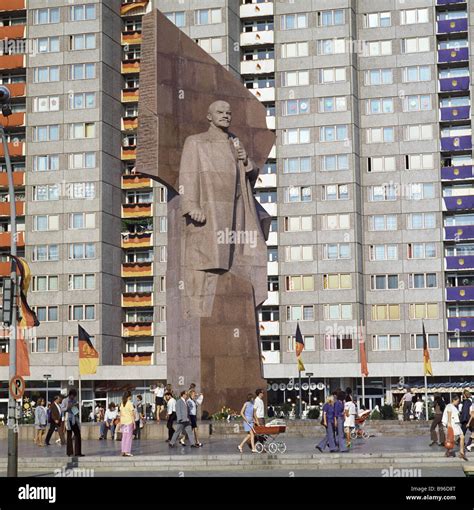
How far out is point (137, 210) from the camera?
89438 mm

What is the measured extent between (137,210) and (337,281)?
17.0 meters

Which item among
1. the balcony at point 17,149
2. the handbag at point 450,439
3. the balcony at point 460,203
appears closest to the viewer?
the handbag at point 450,439

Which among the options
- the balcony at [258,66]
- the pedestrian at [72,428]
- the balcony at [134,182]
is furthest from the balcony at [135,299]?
the pedestrian at [72,428]

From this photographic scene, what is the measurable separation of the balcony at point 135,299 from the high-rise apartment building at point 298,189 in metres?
0.11

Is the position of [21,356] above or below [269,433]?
above

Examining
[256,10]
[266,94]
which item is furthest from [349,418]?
[256,10]

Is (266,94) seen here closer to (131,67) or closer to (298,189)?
(298,189)

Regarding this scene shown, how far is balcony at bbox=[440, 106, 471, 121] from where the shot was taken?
86.4 meters

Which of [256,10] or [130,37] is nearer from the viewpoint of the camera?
[130,37]

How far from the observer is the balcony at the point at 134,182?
3533 inches

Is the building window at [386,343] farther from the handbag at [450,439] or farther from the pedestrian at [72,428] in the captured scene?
the pedestrian at [72,428]
